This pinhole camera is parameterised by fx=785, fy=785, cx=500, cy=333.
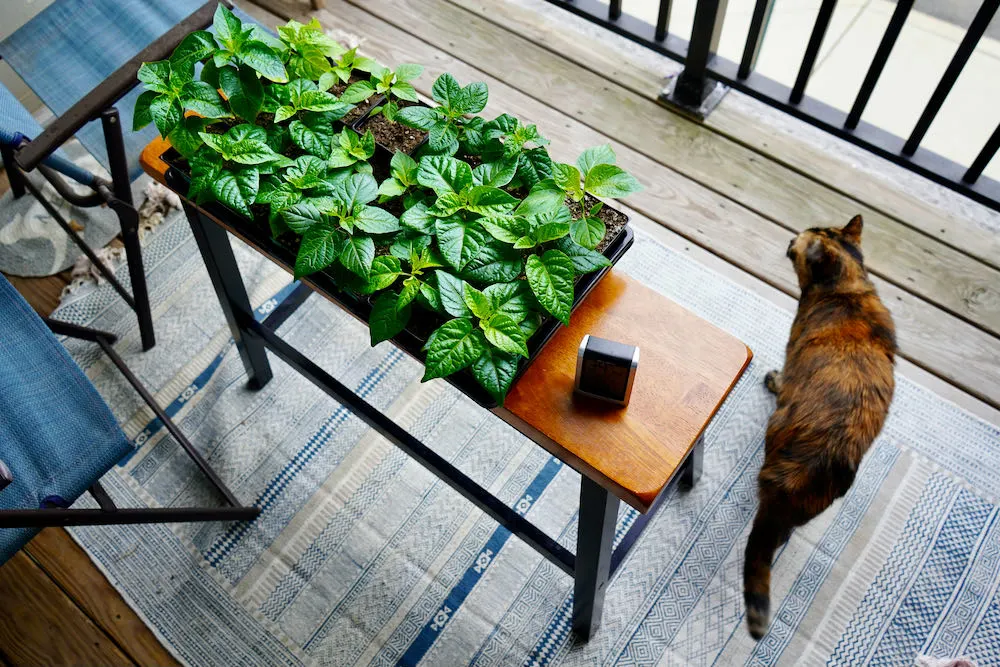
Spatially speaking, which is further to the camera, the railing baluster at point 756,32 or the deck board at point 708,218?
the railing baluster at point 756,32

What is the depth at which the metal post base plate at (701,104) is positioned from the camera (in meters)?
2.32

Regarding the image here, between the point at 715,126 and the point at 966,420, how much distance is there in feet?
3.43

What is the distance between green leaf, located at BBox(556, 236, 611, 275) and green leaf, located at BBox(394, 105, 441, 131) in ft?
1.05

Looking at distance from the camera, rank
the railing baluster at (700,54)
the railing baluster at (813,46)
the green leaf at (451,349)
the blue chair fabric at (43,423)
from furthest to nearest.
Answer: the railing baluster at (700,54) < the railing baluster at (813,46) < the blue chair fabric at (43,423) < the green leaf at (451,349)

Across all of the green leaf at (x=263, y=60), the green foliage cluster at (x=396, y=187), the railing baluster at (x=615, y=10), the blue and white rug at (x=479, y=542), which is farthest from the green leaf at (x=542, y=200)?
the railing baluster at (x=615, y=10)

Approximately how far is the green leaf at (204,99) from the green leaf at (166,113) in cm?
2

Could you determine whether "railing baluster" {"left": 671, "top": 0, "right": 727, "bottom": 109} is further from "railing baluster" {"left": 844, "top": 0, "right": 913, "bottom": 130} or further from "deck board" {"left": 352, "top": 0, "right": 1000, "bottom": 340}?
"railing baluster" {"left": 844, "top": 0, "right": 913, "bottom": 130}

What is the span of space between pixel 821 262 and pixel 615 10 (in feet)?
3.74

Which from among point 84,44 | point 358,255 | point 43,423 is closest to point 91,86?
point 84,44

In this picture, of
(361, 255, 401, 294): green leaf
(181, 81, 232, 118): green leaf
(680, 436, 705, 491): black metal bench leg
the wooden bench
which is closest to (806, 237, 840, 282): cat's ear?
(680, 436, 705, 491): black metal bench leg

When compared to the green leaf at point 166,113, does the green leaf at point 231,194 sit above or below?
below

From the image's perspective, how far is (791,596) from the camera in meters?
1.66

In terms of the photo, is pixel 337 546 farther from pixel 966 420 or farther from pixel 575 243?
pixel 966 420

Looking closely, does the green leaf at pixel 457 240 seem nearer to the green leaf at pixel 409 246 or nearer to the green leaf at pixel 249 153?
the green leaf at pixel 409 246
